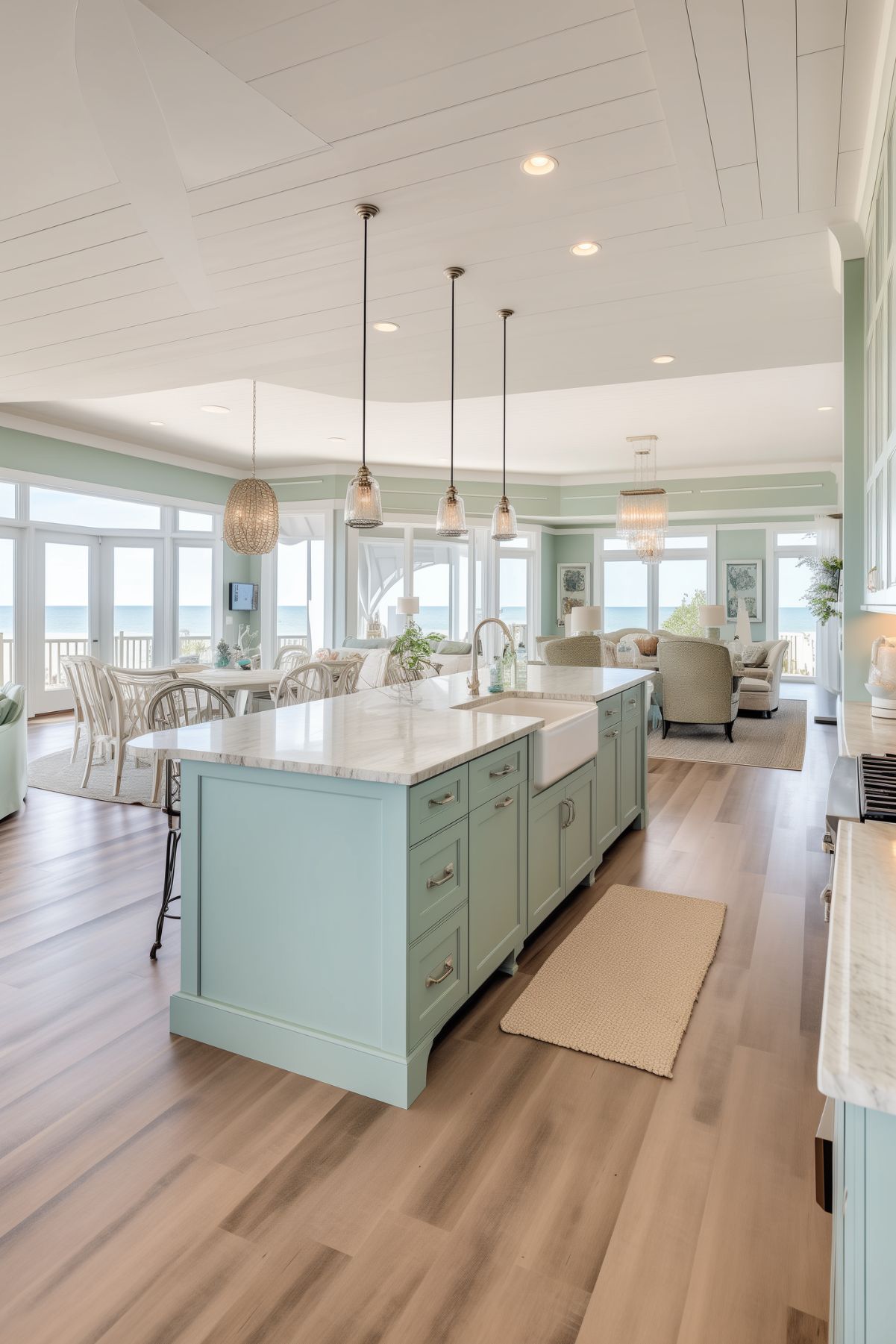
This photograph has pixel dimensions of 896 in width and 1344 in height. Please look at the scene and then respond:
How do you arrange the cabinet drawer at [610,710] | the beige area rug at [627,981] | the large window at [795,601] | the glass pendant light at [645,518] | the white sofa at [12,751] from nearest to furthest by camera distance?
the beige area rug at [627,981], the cabinet drawer at [610,710], the white sofa at [12,751], the glass pendant light at [645,518], the large window at [795,601]

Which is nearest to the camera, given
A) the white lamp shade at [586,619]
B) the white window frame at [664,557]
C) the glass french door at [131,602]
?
the white lamp shade at [586,619]

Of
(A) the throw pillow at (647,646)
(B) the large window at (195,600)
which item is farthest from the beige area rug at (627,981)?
(B) the large window at (195,600)

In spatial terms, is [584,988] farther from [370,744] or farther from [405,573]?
[405,573]

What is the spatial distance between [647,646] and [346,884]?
7701 mm

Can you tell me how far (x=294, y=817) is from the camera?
6.86ft

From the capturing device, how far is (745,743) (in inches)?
281

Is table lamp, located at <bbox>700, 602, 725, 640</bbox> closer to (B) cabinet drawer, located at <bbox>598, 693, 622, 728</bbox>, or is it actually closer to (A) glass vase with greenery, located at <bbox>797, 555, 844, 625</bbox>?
(A) glass vase with greenery, located at <bbox>797, 555, 844, 625</bbox>

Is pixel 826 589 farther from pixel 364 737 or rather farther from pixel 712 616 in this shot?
pixel 364 737

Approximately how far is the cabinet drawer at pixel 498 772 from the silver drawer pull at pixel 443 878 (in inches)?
7.9

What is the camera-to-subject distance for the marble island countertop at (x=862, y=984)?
677 mm

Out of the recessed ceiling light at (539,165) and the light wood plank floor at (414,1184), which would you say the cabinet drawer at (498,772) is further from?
the recessed ceiling light at (539,165)

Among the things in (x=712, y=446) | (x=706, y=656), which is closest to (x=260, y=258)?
(x=706, y=656)

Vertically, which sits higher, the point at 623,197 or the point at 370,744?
the point at 623,197

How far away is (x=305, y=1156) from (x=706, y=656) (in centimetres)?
625
